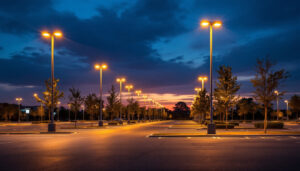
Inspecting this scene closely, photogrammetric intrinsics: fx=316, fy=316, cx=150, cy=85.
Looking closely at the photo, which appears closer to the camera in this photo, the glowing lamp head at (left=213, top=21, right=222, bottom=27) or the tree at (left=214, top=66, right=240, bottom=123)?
the glowing lamp head at (left=213, top=21, right=222, bottom=27)

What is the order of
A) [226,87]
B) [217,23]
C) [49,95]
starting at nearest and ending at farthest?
1. [217,23]
2. [226,87]
3. [49,95]

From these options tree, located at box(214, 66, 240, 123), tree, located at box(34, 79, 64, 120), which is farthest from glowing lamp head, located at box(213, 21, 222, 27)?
tree, located at box(34, 79, 64, 120)

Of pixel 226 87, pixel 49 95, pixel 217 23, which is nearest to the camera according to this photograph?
pixel 217 23

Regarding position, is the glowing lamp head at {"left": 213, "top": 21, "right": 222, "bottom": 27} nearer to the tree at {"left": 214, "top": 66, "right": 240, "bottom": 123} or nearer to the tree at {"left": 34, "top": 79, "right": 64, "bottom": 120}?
the tree at {"left": 214, "top": 66, "right": 240, "bottom": 123}

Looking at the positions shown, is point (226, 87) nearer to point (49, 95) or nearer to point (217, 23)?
point (217, 23)

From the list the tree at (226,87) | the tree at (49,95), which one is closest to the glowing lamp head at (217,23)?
the tree at (226,87)

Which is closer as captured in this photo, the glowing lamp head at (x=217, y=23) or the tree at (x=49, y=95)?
the glowing lamp head at (x=217, y=23)

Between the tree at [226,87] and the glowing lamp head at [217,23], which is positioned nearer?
the glowing lamp head at [217,23]

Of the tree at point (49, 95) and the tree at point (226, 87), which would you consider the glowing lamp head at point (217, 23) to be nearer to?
the tree at point (226, 87)

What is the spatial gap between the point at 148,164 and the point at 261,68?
21.8 m

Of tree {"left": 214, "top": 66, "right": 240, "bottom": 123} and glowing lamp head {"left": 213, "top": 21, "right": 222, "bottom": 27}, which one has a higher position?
glowing lamp head {"left": 213, "top": 21, "right": 222, "bottom": 27}

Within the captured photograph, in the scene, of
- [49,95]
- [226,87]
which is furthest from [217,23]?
[49,95]

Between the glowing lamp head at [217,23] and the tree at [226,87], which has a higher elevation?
the glowing lamp head at [217,23]

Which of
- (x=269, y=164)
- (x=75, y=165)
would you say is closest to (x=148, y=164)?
(x=75, y=165)
